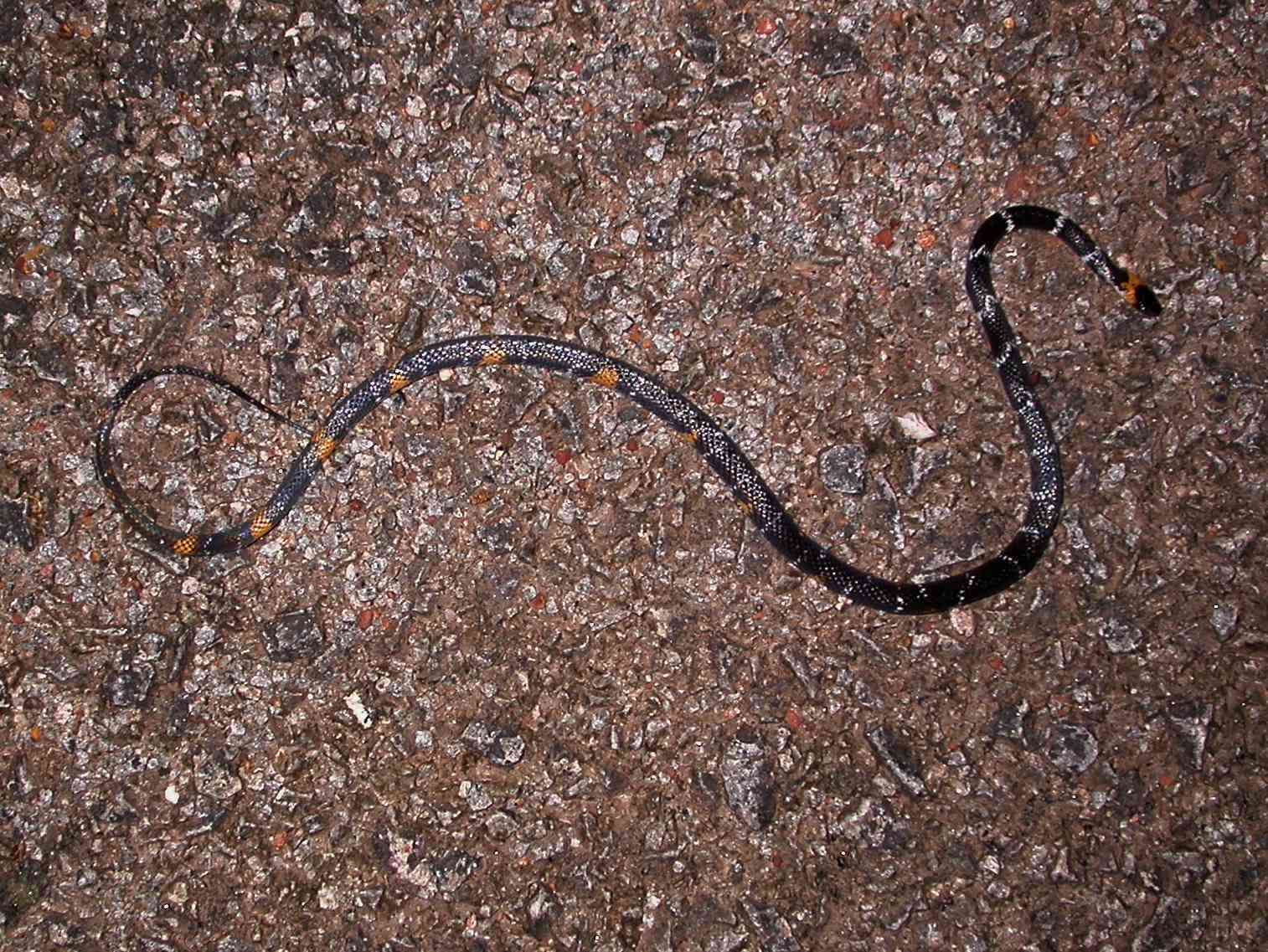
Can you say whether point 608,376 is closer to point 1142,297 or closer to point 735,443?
point 735,443

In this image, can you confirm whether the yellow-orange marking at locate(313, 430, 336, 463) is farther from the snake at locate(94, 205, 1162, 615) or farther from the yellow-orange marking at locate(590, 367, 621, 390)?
the yellow-orange marking at locate(590, 367, 621, 390)

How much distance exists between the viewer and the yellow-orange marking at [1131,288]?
331 cm

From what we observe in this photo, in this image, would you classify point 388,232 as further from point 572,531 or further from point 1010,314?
point 1010,314

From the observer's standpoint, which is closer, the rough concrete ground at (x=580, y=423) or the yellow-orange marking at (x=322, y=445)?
the rough concrete ground at (x=580, y=423)

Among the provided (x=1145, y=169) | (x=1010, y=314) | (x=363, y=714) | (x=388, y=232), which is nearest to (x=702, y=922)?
(x=363, y=714)

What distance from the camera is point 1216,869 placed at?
123 inches

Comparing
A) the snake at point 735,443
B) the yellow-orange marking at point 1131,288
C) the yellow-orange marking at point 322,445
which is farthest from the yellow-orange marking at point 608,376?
the yellow-orange marking at point 1131,288

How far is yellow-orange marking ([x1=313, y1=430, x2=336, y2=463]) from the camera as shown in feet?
11.0

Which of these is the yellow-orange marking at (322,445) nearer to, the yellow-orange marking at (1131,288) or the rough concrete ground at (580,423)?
the rough concrete ground at (580,423)

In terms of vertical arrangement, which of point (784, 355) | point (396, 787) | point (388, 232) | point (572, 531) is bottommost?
point (396, 787)

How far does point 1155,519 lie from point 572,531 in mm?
2180

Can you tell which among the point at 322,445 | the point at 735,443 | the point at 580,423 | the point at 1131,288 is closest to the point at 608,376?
the point at 580,423

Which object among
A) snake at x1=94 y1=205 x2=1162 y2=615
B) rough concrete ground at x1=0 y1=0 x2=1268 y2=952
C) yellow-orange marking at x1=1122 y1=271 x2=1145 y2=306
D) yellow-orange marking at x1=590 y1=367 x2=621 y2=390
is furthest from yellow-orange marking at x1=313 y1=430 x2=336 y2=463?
yellow-orange marking at x1=1122 y1=271 x2=1145 y2=306

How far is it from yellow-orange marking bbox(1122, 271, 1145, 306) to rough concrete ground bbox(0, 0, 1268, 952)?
0.44 ft
